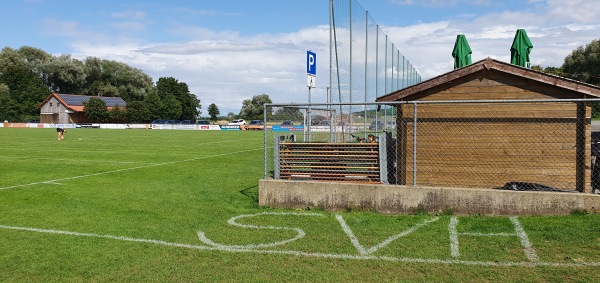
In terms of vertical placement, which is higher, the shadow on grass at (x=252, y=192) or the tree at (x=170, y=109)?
the tree at (x=170, y=109)

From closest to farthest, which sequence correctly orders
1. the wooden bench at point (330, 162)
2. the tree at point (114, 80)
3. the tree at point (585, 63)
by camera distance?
the wooden bench at point (330, 162)
the tree at point (585, 63)
the tree at point (114, 80)

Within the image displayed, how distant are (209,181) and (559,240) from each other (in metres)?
9.07

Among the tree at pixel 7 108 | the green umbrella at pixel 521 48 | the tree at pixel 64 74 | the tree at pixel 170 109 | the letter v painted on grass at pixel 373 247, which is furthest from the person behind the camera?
the tree at pixel 64 74

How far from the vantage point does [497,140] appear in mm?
9742

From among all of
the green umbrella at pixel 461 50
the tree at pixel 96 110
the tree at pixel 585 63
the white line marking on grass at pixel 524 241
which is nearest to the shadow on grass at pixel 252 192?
the white line marking on grass at pixel 524 241

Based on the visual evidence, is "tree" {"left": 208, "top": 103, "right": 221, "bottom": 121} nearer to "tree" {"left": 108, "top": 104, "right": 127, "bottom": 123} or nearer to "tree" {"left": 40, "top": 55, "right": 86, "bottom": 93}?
"tree" {"left": 40, "top": 55, "right": 86, "bottom": 93}

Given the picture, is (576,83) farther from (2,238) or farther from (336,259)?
(2,238)

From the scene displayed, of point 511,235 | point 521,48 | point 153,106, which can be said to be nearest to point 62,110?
point 153,106

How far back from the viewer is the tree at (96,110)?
251ft

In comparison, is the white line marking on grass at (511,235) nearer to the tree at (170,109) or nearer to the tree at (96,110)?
the tree at (96,110)

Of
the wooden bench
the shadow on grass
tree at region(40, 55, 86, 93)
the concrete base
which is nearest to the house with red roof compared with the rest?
tree at region(40, 55, 86, 93)

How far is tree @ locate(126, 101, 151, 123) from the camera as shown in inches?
3029

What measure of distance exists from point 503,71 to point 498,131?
118 cm

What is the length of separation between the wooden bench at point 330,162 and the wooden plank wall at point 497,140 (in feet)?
4.94
